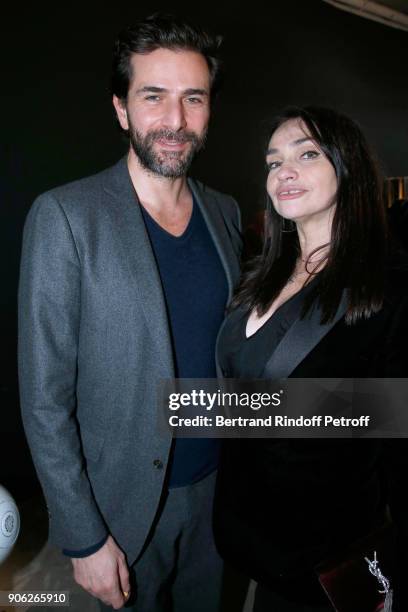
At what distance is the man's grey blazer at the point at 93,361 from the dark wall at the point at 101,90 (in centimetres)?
72

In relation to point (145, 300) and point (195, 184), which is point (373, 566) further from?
point (195, 184)

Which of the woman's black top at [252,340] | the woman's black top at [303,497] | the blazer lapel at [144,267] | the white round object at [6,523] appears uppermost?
the blazer lapel at [144,267]

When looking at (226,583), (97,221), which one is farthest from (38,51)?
(226,583)

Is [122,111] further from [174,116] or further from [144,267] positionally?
[144,267]

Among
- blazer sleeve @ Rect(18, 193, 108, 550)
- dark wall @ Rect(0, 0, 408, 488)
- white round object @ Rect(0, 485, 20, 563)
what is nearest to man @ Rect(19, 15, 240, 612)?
blazer sleeve @ Rect(18, 193, 108, 550)

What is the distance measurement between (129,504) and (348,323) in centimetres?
81

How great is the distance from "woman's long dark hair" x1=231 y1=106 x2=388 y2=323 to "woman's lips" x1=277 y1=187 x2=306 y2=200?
0.37 feet

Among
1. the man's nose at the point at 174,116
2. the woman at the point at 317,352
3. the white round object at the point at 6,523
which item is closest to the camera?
the woman at the point at 317,352

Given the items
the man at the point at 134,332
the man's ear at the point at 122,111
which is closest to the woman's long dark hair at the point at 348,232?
the man at the point at 134,332

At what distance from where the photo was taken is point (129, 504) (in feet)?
4.45

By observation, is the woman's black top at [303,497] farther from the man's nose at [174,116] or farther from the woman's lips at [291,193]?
the man's nose at [174,116]

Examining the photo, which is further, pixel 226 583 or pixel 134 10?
pixel 134 10

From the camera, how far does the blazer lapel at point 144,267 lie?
1.28 meters

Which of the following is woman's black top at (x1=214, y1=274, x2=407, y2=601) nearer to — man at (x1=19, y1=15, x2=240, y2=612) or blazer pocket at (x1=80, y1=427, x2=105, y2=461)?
man at (x1=19, y1=15, x2=240, y2=612)
